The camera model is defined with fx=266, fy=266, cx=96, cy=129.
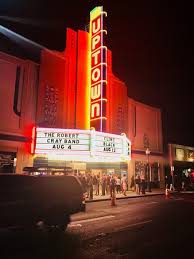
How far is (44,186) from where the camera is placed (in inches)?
400

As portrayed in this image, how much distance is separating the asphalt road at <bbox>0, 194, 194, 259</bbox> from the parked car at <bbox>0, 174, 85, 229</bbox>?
0.58 m

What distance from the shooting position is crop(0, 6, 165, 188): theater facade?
70.4ft

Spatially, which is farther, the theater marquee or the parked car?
the theater marquee

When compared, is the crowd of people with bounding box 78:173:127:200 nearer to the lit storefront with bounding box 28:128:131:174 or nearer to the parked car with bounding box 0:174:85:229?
the lit storefront with bounding box 28:128:131:174

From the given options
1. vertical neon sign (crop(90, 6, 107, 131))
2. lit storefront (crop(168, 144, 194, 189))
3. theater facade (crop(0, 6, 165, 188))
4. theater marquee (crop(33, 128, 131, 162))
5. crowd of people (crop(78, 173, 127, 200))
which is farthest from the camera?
lit storefront (crop(168, 144, 194, 189))

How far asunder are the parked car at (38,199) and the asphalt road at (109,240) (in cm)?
58

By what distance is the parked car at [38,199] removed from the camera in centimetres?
901

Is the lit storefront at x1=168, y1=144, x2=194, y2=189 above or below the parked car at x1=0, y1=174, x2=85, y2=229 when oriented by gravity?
above

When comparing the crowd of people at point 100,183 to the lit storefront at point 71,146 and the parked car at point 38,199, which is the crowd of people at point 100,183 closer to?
the lit storefront at point 71,146

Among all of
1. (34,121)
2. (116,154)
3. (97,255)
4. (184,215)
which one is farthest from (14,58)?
(97,255)

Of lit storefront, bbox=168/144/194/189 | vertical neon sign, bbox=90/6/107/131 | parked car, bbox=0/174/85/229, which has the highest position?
vertical neon sign, bbox=90/6/107/131

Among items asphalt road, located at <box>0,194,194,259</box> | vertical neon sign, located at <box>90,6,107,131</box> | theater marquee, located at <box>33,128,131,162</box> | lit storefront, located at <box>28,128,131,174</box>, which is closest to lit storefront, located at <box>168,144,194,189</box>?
lit storefront, located at <box>28,128,131,174</box>

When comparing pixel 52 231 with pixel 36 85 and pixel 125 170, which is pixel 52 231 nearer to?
pixel 36 85

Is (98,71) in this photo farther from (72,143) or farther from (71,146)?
(71,146)
